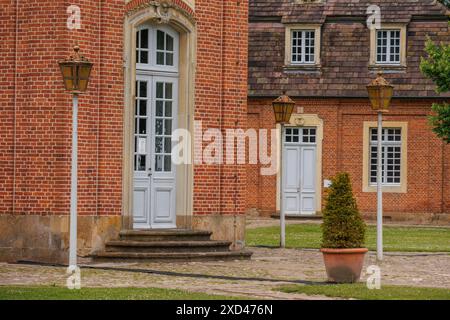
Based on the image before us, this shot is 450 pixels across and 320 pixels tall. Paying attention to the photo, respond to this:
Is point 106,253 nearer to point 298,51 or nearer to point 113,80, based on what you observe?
point 113,80

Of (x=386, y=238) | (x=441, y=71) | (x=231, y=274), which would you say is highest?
(x=441, y=71)

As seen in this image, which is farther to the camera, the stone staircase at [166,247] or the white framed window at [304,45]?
the white framed window at [304,45]

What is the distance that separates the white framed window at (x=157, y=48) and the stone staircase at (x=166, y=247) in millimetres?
3077

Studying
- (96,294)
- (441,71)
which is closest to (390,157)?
(441,71)

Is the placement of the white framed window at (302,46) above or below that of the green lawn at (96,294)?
above

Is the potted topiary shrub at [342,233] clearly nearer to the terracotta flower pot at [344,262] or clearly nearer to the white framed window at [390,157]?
the terracotta flower pot at [344,262]

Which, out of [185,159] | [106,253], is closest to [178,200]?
[185,159]

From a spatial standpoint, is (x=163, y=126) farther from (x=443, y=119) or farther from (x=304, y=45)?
(x=304, y=45)

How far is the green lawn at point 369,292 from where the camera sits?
15867mm

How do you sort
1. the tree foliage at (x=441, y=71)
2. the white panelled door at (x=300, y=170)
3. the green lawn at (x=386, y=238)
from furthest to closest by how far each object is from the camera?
the white panelled door at (x=300, y=170)
the tree foliage at (x=441, y=71)
the green lawn at (x=386, y=238)

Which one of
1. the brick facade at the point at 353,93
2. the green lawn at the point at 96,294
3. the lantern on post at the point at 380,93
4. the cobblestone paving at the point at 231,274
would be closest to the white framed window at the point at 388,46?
the brick facade at the point at 353,93

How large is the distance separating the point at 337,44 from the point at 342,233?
25.0 m

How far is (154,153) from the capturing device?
916 inches

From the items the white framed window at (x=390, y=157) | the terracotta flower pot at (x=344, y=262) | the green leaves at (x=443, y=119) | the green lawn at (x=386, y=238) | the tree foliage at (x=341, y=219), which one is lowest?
the green lawn at (x=386, y=238)
